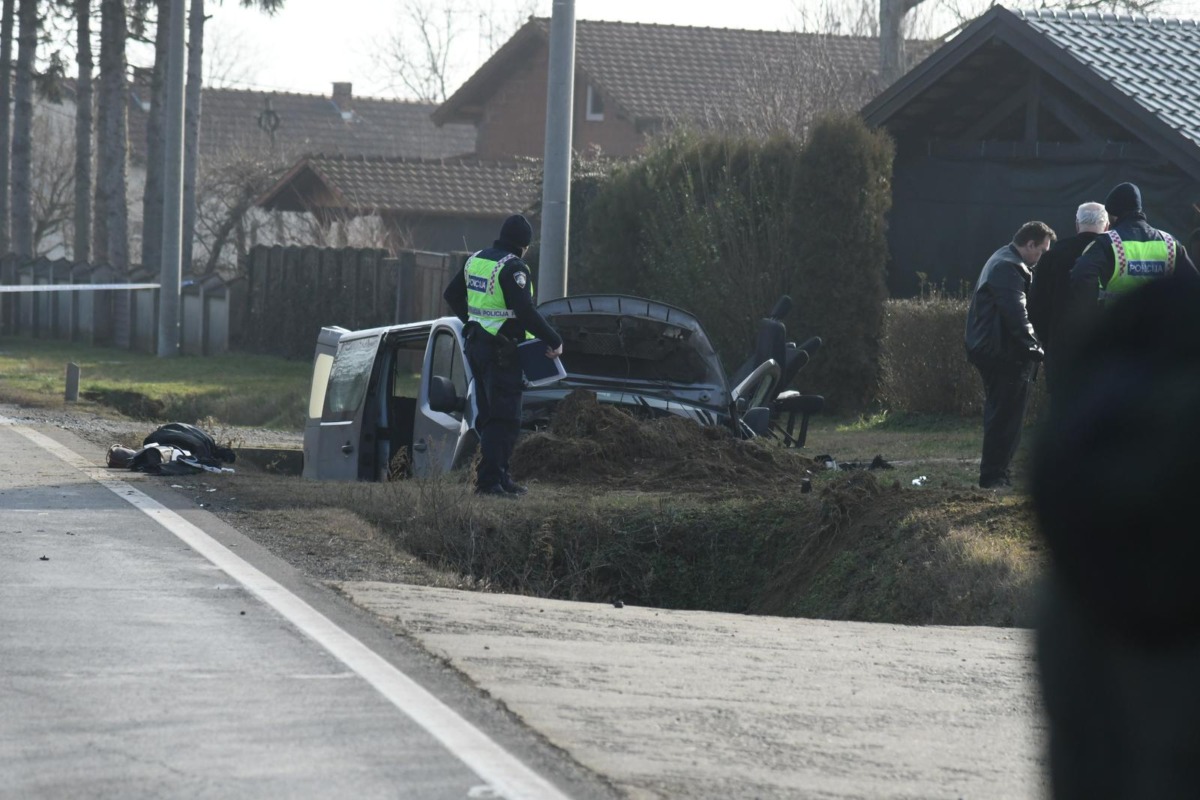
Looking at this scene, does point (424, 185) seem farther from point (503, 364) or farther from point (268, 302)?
point (503, 364)

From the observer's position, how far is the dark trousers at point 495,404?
11219 millimetres

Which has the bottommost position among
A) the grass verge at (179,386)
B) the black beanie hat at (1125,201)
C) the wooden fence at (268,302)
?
the grass verge at (179,386)

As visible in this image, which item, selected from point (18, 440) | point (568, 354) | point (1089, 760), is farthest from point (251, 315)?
point (1089, 760)

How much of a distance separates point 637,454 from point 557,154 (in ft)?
16.9

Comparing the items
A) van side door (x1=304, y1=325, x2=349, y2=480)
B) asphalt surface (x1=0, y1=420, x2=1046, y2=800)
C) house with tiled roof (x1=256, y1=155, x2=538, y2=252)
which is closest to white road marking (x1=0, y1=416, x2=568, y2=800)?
asphalt surface (x1=0, y1=420, x2=1046, y2=800)

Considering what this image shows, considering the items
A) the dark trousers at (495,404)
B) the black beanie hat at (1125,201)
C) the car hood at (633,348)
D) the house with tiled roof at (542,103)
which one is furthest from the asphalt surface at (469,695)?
the house with tiled roof at (542,103)

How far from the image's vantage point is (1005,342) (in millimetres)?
11977

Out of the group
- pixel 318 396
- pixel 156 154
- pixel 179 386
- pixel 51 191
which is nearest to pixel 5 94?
pixel 156 154

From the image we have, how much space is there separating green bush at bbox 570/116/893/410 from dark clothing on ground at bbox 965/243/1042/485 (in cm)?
840

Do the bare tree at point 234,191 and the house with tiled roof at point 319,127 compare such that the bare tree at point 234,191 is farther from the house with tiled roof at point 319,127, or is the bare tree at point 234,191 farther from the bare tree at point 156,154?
the house with tiled roof at point 319,127

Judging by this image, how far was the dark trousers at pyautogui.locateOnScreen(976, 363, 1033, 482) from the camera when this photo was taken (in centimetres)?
1214

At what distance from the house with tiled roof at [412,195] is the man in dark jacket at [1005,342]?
104ft

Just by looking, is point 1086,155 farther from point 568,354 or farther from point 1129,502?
point 1129,502

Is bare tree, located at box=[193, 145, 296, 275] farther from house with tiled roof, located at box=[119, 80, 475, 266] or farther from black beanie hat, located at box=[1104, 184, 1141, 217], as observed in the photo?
black beanie hat, located at box=[1104, 184, 1141, 217]
